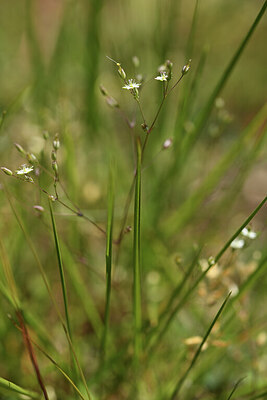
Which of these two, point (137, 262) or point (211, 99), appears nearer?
point (137, 262)

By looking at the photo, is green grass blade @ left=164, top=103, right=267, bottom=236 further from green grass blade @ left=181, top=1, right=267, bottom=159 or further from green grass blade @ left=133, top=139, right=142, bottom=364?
green grass blade @ left=133, top=139, right=142, bottom=364

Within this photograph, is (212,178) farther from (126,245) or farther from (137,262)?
(137,262)

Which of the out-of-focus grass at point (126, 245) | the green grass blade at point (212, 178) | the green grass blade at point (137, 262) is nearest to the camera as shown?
the green grass blade at point (137, 262)

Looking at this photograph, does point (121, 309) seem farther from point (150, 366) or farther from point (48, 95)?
point (48, 95)

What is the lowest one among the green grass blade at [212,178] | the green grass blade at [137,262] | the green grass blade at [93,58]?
the green grass blade at [137,262]

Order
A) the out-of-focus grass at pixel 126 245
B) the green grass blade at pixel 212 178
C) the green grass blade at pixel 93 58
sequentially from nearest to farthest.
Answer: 1. the out-of-focus grass at pixel 126 245
2. the green grass blade at pixel 212 178
3. the green grass blade at pixel 93 58

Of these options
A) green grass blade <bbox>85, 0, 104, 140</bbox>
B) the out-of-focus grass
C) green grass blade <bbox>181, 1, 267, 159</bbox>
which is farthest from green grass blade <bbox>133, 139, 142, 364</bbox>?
green grass blade <bbox>85, 0, 104, 140</bbox>

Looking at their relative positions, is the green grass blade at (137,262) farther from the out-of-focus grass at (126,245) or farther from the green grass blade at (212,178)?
the green grass blade at (212,178)

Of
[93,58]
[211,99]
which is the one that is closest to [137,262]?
[211,99]

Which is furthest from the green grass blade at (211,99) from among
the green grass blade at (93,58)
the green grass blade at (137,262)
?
the green grass blade at (137,262)
